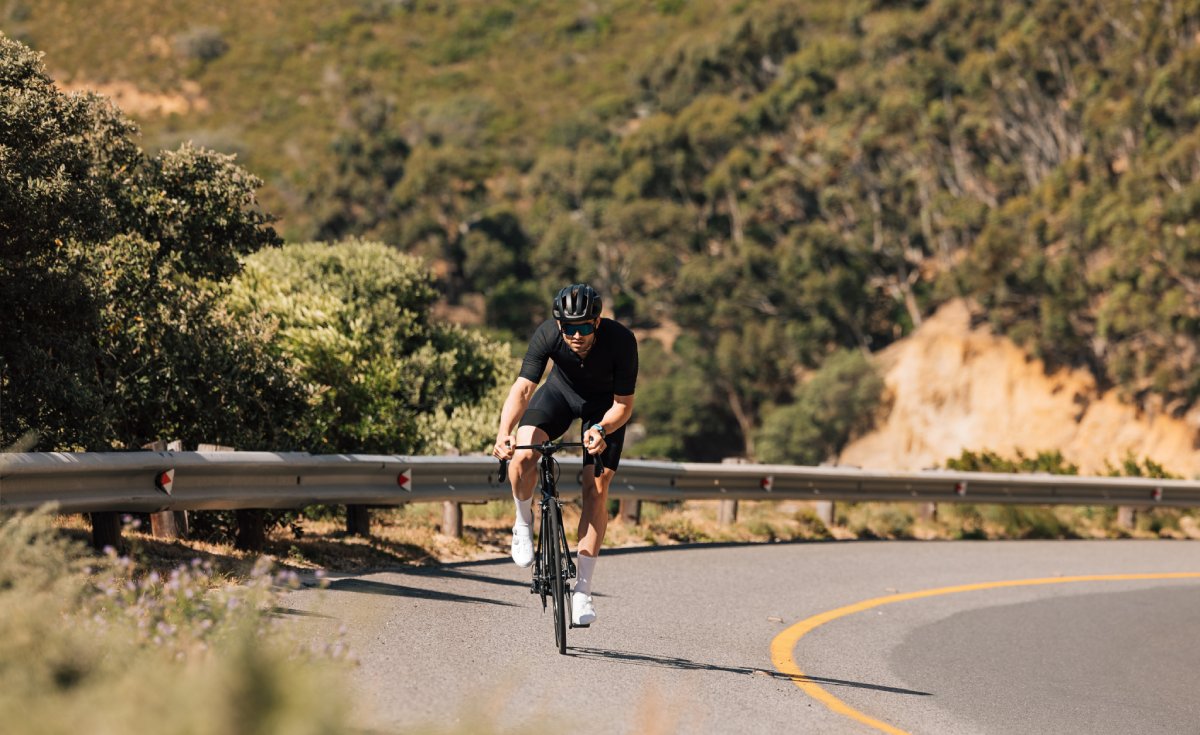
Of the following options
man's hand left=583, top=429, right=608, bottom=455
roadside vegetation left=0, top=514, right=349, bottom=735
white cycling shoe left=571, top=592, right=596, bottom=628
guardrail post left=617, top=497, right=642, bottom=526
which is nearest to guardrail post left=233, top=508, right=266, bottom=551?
white cycling shoe left=571, top=592, right=596, bottom=628

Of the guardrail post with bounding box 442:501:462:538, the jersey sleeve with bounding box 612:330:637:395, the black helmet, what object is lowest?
the guardrail post with bounding box 442:501:462:538

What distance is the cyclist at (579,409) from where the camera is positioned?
7480 mm

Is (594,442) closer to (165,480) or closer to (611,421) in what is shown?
(611,421)

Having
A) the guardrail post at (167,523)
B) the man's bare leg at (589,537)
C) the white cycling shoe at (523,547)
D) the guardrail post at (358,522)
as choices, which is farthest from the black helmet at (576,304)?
the guardrail post at (358,522)

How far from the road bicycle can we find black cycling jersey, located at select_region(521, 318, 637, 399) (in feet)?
1.29

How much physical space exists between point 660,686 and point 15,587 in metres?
3.26

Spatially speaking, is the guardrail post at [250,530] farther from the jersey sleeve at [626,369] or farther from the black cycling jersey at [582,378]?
the jersey sleeve at [626,369]

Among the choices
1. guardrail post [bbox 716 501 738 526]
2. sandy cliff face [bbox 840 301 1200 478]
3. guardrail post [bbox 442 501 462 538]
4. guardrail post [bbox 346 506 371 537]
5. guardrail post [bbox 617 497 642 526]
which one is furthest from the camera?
sandy cliff face [bbox 840 301 1200 478]

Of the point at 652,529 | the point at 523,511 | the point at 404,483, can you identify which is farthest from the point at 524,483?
the point at 652,529

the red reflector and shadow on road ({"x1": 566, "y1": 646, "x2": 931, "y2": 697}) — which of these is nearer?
shadow on road ({"x1": 566, "y1": 646, "x2": 931, "y2": 697})

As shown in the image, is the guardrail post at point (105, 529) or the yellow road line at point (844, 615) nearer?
the yellow road line at point (844, 615)

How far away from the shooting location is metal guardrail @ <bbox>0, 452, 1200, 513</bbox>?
27.1 feet

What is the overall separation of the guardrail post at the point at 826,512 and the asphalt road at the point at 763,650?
3.53 meters

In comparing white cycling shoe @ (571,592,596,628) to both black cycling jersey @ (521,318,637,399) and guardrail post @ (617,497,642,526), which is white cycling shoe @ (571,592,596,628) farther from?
guardrail post @ (617,497,642,526)
